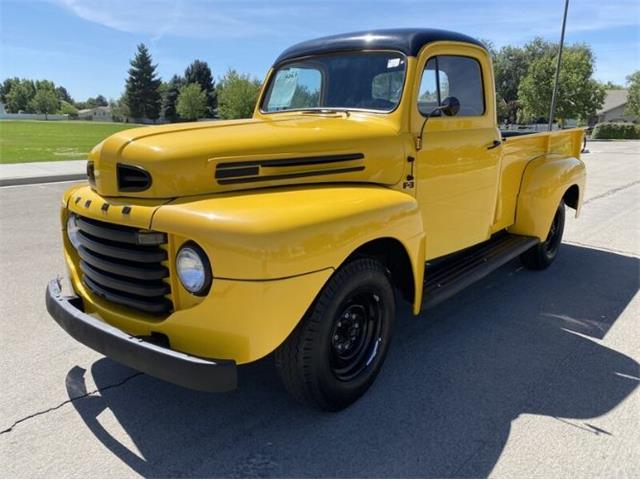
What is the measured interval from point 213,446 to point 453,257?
2.68 m

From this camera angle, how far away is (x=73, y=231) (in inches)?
122

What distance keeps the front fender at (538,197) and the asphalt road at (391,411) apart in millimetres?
1004

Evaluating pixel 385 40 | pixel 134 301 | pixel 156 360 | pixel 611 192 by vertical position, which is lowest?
pixel 611 192

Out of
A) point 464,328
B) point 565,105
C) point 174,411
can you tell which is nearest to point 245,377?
point 174,411

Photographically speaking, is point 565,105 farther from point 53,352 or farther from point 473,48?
point 53,352

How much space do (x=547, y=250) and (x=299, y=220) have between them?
13.9 feet

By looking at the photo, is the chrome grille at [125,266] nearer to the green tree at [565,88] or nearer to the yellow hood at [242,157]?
the yellow hood at [242,157]

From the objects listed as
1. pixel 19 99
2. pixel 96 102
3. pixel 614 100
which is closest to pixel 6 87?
pixel 19 99

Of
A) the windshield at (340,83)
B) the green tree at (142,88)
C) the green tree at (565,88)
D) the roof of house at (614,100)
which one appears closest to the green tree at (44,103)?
the green tree at (142,88)

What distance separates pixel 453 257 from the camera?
14.7 ft

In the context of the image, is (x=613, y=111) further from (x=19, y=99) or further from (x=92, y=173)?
(x=19, y=99)

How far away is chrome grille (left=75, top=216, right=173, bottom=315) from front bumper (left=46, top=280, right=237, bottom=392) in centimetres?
18

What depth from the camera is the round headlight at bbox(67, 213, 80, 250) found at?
119 inches

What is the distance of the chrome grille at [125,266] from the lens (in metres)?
2.49
